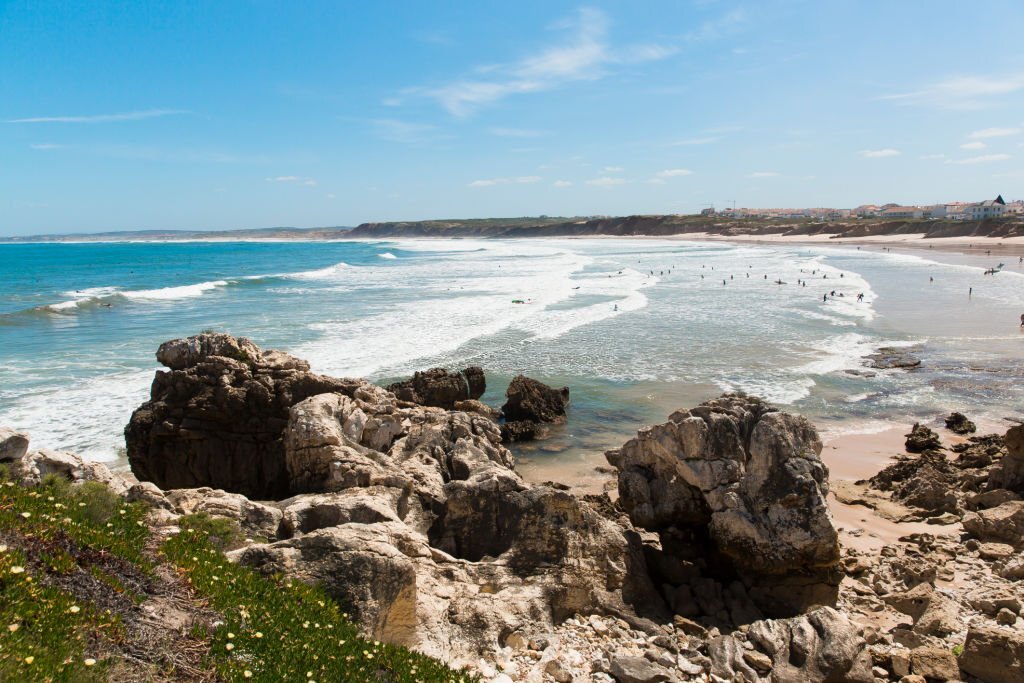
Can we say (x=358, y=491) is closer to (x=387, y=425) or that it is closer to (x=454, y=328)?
(x=387, y=425)

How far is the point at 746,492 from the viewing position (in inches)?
355

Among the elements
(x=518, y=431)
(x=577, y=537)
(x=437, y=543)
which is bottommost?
(x=518, y=431)

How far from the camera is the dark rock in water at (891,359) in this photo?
923 inches

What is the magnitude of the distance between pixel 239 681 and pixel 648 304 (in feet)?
123

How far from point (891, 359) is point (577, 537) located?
2069 cm

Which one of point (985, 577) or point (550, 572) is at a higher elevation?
point (550, 572)

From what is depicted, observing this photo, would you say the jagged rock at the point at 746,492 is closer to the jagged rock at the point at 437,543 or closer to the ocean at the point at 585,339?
the jagged rock at the point at 437,543

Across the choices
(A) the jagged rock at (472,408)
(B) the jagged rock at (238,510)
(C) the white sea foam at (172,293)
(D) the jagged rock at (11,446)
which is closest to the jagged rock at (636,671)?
(B) the jagged rock at (238,510)

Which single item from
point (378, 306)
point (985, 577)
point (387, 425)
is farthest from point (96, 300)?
point (985, 577)

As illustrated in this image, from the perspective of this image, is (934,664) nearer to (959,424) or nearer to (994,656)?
(994,656)

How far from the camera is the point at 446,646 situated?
20.9 feet

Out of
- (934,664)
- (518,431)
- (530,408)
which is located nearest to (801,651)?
(934,664)

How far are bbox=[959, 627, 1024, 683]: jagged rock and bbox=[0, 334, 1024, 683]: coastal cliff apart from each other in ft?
0.05

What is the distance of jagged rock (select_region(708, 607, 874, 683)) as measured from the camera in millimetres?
6430
